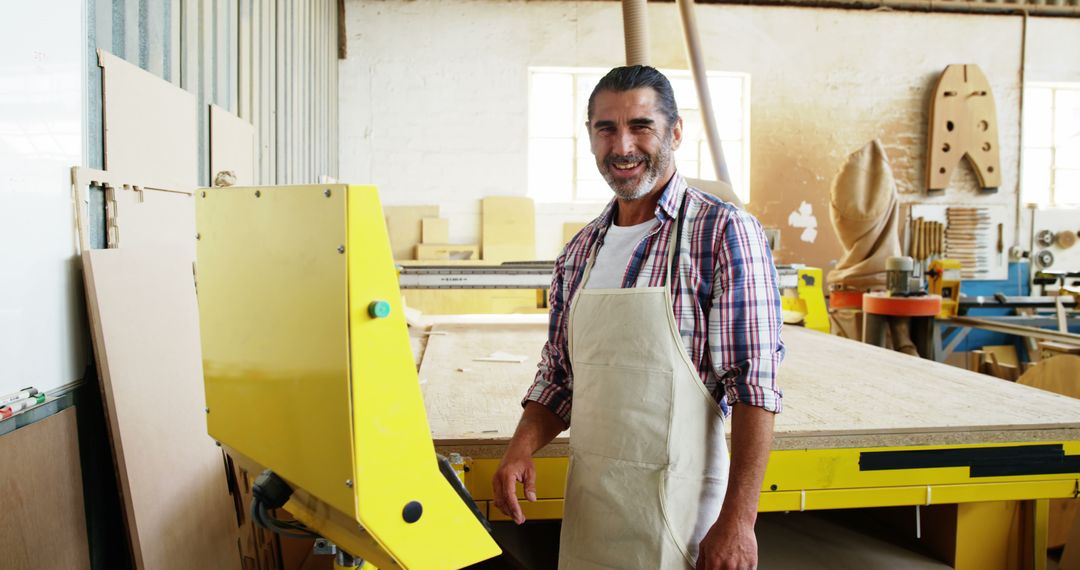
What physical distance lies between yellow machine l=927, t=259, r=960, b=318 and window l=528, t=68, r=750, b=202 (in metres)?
1.79

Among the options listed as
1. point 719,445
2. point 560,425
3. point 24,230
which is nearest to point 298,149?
point 24,230

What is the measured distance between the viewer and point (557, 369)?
4.60 ft

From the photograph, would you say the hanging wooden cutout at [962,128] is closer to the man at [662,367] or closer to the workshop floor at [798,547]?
the workshop floor at [798,547]

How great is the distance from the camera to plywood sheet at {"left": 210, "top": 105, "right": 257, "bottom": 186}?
8.59 feet

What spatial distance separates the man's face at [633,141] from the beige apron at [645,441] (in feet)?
0.50

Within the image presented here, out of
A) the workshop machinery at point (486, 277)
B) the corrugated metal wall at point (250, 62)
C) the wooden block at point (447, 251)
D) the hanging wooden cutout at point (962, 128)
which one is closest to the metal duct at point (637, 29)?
the workshop machinery at point (486, 277)

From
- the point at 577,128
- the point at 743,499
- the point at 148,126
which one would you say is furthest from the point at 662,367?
the point at 577,128

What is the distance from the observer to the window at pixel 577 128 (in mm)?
6082

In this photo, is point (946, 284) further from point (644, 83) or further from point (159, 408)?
point (159, 408)

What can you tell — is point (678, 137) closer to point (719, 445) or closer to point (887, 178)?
point (719, 445)

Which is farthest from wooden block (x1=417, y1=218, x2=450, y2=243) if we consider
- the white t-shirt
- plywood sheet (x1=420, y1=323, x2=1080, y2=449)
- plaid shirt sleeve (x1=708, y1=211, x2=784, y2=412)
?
plaid shirt sleeve (x1=708, y1=211, x2=784, y2=412)

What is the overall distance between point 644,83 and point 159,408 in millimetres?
1480

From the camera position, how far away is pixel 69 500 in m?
1.50

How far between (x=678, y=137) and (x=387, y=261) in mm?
728
